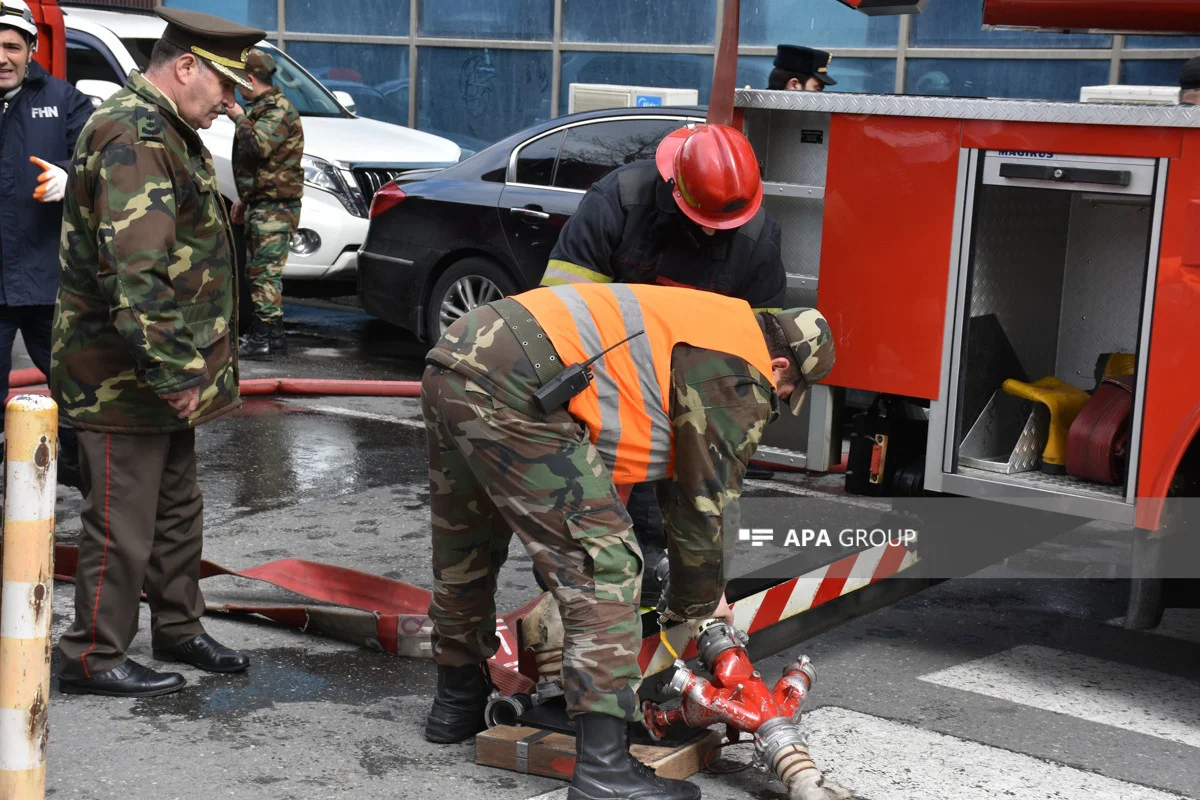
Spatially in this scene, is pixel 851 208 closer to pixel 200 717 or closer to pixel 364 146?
pixel 200 717

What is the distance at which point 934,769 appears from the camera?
4070 mm

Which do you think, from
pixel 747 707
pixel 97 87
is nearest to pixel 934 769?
pixel 747 707

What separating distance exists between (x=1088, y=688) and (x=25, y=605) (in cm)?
320

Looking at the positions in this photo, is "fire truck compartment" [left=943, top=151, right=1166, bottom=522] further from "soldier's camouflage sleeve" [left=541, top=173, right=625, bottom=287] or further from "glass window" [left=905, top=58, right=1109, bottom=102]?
"glass window" [left=905, top=58, right=1109, bottom=102]

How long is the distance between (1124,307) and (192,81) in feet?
11.4

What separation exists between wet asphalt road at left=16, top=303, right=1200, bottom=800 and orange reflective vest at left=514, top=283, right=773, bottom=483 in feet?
3.00

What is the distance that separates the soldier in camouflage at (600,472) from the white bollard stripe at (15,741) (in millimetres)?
1158

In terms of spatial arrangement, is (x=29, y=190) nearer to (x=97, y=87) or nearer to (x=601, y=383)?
(x=601, y=383)

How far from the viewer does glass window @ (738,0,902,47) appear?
11570mm

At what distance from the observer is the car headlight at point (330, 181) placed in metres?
10.5

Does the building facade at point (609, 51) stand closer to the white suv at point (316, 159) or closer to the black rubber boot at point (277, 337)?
the white suv at point (316, 159)

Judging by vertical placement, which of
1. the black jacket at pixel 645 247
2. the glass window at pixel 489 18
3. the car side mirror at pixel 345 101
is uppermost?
the glass window at pixel 489 18

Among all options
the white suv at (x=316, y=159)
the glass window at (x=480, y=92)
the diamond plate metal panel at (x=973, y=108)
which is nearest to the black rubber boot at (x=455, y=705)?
the diamond plate metal panel at (x=973, y=108)

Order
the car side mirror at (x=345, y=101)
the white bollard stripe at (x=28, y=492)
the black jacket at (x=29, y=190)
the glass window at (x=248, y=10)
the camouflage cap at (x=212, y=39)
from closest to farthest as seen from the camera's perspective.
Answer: the white bollard stripe at (x=28, y=492) < the camouflage cap at (x=212, y=39) < the black jacket at (x=29, y=190) < the car side mirror at (x=345, y=101) < the glass window at (x=248, y=10)
